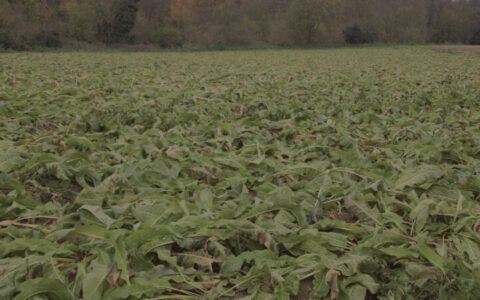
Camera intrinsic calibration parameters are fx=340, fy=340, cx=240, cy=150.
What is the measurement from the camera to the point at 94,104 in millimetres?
5613

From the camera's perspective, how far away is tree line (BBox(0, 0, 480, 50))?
103 feet

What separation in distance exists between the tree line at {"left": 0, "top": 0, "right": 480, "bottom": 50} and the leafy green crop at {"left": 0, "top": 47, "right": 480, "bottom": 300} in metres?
26.8

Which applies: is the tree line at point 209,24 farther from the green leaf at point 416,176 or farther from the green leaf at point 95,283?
the green leaf at point 416,176

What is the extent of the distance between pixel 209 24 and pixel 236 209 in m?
48.5

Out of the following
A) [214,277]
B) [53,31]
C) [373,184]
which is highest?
[53,31]

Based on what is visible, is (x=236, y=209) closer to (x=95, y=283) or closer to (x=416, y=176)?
(x=95, y=283)

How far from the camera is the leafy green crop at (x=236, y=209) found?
1.55m

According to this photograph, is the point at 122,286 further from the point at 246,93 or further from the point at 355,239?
the point at 246,93

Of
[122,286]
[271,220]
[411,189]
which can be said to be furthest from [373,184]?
[122,286]

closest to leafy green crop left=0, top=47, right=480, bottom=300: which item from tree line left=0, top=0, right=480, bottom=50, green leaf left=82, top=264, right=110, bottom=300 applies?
green leaf left=82, top=264, right=110, bottom=300

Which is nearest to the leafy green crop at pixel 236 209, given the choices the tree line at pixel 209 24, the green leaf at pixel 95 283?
the green leaf at pixel 95 283

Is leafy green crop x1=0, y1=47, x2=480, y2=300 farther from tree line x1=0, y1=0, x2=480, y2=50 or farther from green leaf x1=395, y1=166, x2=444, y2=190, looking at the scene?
tree line x1=0, y1=0, x2=480, y2=50

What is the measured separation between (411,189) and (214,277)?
1701 mm

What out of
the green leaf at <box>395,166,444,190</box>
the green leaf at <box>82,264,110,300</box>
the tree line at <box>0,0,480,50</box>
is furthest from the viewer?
the tree line at <box>0,0,480,50</box>
